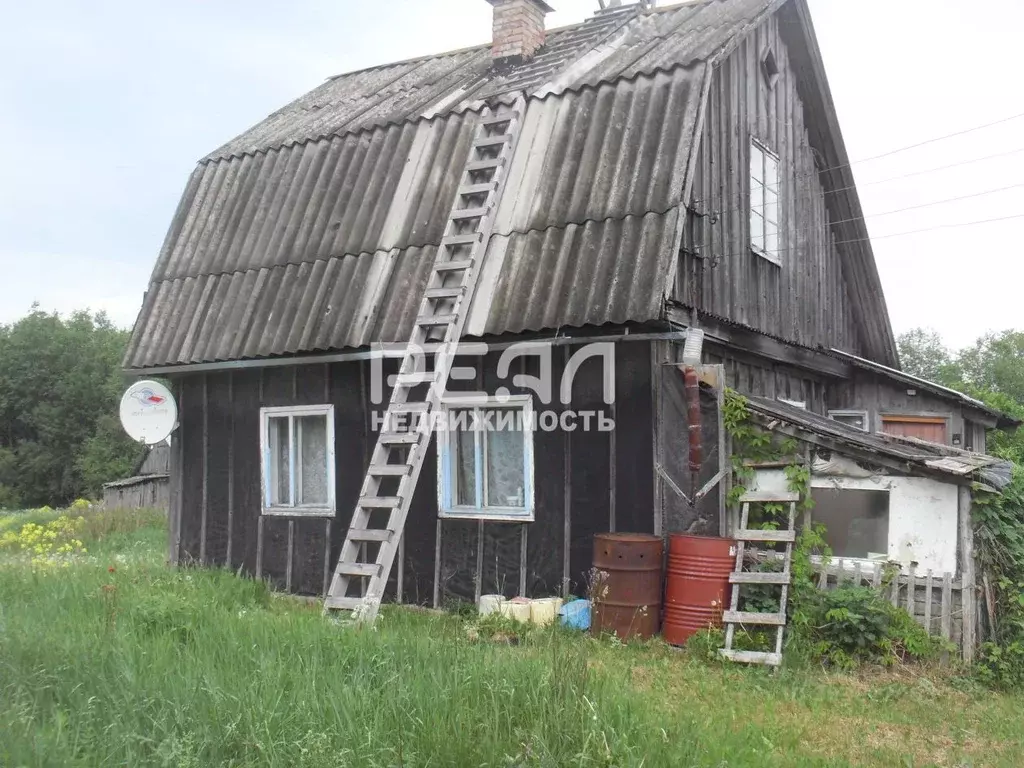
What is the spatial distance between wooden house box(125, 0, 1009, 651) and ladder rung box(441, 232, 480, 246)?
236 mm

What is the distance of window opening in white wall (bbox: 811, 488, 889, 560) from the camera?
320 inches

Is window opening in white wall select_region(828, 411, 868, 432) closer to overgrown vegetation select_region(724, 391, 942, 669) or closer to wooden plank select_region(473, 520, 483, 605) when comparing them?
overgrown vegetation select_region(724, 391, 942, 669)

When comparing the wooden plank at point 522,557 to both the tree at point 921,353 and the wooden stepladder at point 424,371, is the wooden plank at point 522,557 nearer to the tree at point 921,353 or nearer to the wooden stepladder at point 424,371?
the wooden stepladder at point 424,371

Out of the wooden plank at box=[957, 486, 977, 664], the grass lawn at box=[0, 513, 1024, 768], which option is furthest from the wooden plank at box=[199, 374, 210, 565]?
the wooden plank at box=[957, 486, 977, 664]

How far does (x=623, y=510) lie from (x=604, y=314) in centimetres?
188

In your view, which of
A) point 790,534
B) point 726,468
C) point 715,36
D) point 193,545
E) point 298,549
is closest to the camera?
point 790,534

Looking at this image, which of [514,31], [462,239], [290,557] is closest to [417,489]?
[290,557]

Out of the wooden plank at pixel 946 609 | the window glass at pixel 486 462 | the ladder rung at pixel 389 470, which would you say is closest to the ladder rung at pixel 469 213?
the window glass at pixel 486 462

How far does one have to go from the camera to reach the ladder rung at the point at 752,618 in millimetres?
7426

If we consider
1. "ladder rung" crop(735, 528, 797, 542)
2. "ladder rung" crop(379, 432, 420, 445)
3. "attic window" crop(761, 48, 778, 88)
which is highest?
"attic window" crop(761, 48, 778, 88)

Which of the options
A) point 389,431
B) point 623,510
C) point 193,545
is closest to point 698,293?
point 623,510

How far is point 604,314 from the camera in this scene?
8.12 m

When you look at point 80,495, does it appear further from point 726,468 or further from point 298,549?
point 726,468

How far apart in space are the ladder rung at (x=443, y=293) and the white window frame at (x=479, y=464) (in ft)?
3.58
